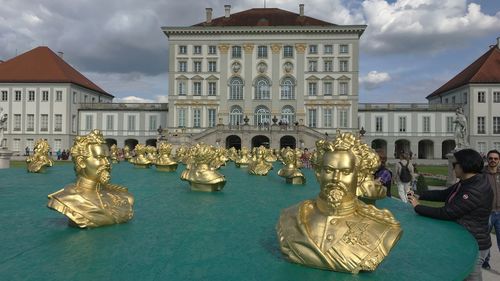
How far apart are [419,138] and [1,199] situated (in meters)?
55.8

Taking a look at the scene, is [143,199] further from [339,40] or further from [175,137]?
[339,40]

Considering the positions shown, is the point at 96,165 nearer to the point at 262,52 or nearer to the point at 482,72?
the point at 262,52

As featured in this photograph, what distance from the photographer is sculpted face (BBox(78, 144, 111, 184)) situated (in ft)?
11.4

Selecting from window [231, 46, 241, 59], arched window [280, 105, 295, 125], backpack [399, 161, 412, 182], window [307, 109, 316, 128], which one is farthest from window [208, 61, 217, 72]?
backpack [399, 161, 412, 182]

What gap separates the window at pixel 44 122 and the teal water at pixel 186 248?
2101 inches

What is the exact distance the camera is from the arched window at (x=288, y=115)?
174ft

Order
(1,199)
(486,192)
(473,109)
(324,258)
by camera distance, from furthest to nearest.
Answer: (473,109) → (1,199) → (486,192) → (324,258)

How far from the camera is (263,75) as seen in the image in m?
53.5

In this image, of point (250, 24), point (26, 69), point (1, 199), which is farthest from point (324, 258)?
point (26, 69)

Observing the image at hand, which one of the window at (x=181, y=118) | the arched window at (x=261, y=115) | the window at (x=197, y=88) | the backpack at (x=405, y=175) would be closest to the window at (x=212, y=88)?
the window at (x=197, y=88)

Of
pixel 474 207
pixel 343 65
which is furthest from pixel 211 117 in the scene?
pixel 474 207

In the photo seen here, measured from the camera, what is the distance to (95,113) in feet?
181

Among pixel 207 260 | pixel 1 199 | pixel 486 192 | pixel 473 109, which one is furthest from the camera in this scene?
pixel 473 109

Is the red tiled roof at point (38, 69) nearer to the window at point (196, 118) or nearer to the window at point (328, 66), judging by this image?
the window at point (196, 118)
